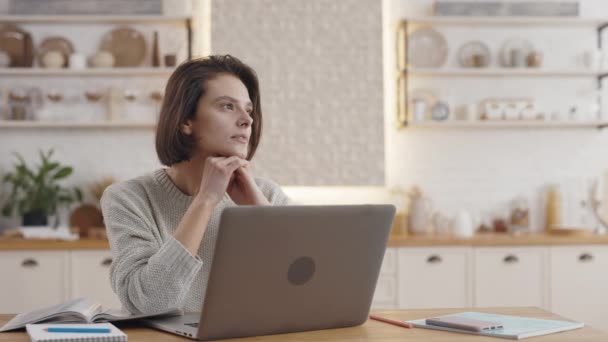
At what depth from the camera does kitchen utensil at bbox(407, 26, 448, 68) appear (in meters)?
4.71

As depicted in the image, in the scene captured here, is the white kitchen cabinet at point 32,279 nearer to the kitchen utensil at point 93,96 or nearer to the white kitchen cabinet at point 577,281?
the kitchen utensil at point 93,96

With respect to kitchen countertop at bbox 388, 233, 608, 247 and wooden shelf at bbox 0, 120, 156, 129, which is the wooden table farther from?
wooden shelf at bbox 0, 120, 156, 129

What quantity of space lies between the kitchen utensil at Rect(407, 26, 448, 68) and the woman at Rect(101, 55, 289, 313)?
2.52 m

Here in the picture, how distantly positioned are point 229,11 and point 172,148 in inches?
98.8

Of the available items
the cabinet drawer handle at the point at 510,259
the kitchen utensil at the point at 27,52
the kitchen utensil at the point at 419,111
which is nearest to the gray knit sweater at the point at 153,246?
the cabinet drawer handle at the point at 510,259

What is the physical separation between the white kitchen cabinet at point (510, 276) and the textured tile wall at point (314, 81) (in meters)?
0.80

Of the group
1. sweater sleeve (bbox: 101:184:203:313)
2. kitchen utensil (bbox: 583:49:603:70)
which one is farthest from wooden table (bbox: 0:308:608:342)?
kitchen utensil (bbox: 583:49:603:70)

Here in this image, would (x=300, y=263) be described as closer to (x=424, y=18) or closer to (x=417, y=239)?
(x=417, y=239)

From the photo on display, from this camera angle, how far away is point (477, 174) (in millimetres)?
4785

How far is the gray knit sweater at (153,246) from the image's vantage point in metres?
1.75

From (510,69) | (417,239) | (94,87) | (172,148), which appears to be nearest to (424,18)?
(510,69)

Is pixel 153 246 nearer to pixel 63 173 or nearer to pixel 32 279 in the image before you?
pixel 32 279

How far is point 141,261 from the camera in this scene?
1.83 metres

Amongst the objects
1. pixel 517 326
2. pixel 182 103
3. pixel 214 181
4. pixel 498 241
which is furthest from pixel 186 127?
pixel 498 241
